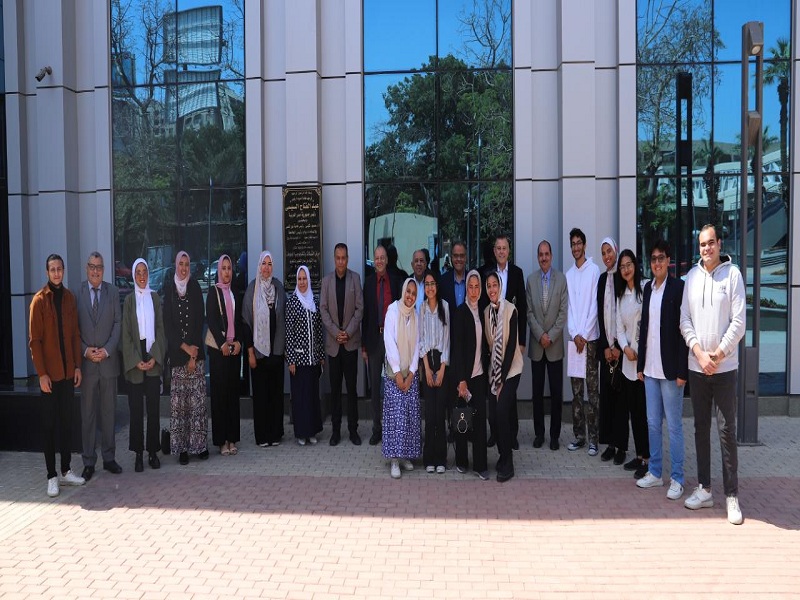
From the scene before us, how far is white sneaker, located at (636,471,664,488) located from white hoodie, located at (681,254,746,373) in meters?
1.25

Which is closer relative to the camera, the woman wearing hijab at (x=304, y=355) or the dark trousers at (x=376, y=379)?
the woman wearing hijab at (x=304, y=355)

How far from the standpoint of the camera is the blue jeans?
6500 mm

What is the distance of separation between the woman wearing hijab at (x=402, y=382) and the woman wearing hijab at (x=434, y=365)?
0.34 ft

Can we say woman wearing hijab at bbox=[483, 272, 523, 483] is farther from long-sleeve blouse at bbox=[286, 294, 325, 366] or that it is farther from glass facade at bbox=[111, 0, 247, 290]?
glass facade at bbox=[111, 0, 247, 290]

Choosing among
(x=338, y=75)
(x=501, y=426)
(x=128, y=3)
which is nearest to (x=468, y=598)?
(x=501, y=426)

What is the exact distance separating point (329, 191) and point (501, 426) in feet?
15.2

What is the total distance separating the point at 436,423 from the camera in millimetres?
7395

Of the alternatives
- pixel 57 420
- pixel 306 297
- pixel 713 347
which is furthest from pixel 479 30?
pixel 57 420

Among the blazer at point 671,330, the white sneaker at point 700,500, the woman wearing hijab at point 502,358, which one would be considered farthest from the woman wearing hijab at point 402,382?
the white sneaker at point 700,500

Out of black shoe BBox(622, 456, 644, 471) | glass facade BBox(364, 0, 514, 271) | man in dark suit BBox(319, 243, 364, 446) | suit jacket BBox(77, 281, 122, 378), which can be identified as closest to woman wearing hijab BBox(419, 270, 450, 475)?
man in dark suit BBox(319, 243, 364, 446)

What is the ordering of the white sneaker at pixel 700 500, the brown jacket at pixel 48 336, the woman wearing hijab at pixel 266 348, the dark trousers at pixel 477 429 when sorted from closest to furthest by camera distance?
1. the white sneaker at pixel 700 500
2. the brown jacket at pixel 48 336
3. the dark trousers at pixel 477 429
4. the woman wearing hijab at pixel 266 348

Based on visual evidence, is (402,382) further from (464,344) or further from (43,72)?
(43,72)

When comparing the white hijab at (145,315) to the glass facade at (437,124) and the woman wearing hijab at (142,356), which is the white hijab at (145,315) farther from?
the glass facade at (437,124)

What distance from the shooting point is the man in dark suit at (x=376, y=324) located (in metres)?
8.72
